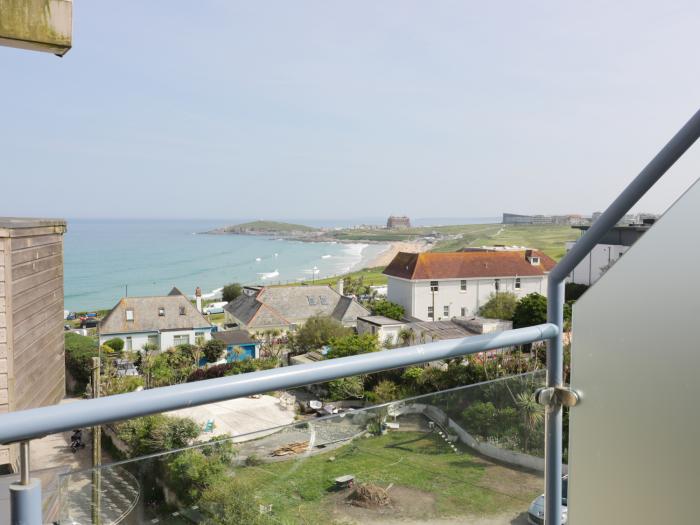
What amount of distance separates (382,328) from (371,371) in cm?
3072

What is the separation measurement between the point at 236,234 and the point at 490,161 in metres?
81.3

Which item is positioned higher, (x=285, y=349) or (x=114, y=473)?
(x=114, y=473)

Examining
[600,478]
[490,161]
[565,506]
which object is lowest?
[565,506]

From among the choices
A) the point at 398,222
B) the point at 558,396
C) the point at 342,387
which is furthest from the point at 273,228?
the point at 558,396

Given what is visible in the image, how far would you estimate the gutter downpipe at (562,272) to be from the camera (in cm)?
109

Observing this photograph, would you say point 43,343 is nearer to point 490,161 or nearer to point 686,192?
point 686,192

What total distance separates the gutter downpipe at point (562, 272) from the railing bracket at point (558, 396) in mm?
12

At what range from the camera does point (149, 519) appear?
36.7 inches

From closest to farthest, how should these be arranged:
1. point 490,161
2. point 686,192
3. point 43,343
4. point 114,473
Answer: point 114,473, point 686,192, point 43,343, point 490,161

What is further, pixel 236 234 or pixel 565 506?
pixel 236 234

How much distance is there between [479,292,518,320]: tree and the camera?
35.4 m

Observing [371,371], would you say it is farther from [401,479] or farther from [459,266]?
[459,266]

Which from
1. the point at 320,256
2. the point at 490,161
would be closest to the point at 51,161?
the point at 320,256

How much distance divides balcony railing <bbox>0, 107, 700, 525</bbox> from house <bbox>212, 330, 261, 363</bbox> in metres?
27.7
